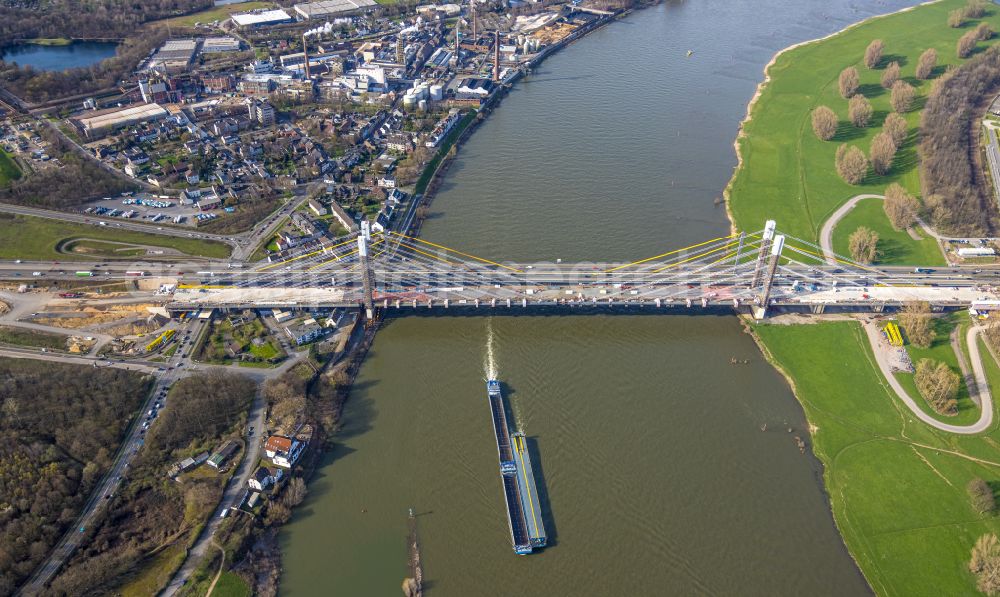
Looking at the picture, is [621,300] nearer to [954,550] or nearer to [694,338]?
[694,338]

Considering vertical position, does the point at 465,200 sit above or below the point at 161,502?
above

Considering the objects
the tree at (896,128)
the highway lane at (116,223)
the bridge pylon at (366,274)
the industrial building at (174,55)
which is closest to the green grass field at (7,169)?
the highway lane at (116,223)

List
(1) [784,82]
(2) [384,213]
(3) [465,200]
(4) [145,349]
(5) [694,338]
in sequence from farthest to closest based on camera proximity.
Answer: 1. (1) [784,82]
2. (3) [465,200]
3. (2) [384,213]
4. (5) [694,338]
5. (4) [145,349]

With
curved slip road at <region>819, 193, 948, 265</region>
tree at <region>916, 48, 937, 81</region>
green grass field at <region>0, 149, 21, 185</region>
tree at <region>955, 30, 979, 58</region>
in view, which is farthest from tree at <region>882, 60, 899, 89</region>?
green grass field at <region>0, 149, 21, 185</region>

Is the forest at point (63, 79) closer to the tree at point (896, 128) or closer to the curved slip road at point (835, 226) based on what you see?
the curved slip road at point (835, 226)

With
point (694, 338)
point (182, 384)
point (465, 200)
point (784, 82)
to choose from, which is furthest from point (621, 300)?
point (784, 82)

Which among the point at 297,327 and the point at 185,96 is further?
the point at 185,96

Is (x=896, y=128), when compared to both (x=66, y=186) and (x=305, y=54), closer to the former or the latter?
(x=305, y=54)
